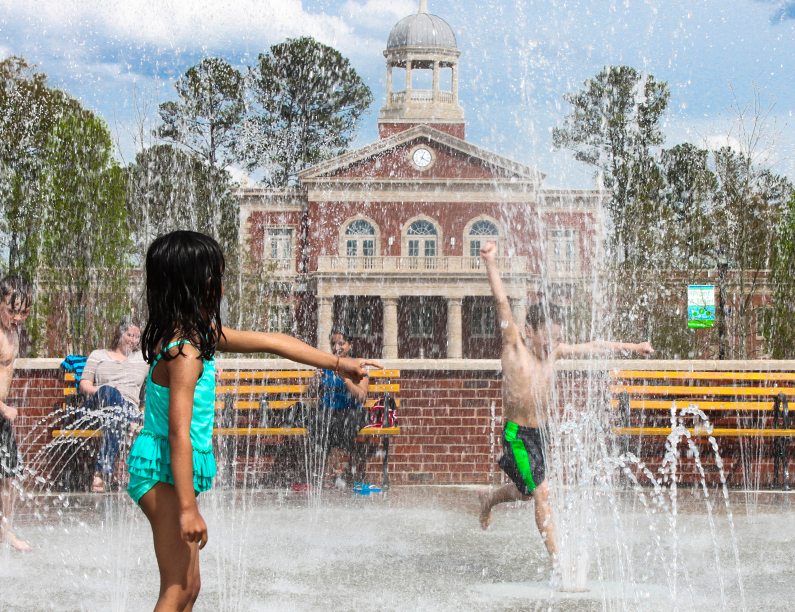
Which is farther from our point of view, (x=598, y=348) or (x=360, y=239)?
(x=360, y=239)

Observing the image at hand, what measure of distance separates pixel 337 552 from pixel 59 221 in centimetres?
2367

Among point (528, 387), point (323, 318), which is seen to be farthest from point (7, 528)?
point (323, 318)

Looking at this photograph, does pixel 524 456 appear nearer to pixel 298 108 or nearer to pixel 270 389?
pixel 270 389

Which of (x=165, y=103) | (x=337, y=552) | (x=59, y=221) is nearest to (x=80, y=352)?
(x=59, y=221)

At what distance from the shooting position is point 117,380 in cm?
842

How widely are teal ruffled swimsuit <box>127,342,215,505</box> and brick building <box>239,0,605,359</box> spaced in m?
35.8

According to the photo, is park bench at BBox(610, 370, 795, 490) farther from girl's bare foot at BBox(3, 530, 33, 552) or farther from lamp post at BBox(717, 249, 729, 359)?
lamp post at BBox(717, 249, 729, 359)

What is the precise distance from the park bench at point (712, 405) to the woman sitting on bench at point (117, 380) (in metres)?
4.84

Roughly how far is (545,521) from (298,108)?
157ft

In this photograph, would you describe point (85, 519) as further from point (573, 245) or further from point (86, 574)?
point (573, 245)

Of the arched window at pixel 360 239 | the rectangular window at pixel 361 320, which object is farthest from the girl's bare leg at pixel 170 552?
the arched window at pixel 360 239

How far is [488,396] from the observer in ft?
33.9

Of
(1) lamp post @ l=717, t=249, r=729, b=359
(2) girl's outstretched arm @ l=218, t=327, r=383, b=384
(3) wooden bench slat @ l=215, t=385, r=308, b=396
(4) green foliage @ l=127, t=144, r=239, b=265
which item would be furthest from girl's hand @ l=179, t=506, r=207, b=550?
(4) green foliage @ l=127, t=144, r=239, b=265

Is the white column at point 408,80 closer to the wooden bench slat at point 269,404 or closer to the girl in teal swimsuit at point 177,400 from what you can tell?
the wooden bench slat at point 269,404
